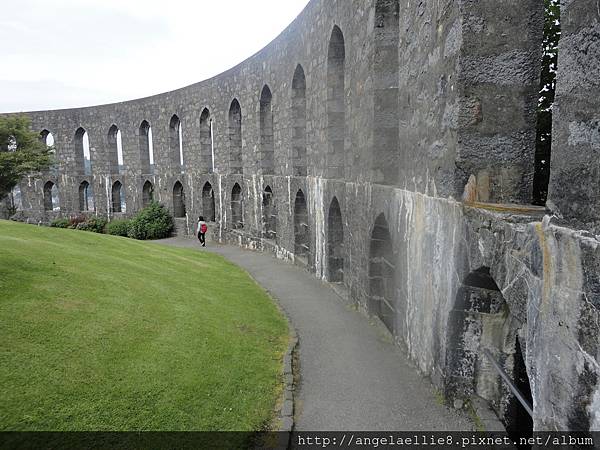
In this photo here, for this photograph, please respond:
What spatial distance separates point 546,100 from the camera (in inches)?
269

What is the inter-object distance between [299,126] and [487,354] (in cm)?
1015

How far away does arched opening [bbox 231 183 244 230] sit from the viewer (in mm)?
19703

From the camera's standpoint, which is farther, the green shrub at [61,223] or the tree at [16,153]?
the green shrub at [61,223]

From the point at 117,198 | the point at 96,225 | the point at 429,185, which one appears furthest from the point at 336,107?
the point at 117,198

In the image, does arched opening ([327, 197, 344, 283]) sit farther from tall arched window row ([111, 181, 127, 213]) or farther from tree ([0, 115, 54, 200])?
tall arched window row ([111, 181, 127, 213])

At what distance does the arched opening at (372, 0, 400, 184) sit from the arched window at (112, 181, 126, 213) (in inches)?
883

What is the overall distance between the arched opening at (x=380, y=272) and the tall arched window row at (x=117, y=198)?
22.1 m

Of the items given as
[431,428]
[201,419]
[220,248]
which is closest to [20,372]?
[201,419]

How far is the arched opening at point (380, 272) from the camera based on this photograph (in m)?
8.46

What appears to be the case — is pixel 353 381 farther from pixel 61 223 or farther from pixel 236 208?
pixel 61 223

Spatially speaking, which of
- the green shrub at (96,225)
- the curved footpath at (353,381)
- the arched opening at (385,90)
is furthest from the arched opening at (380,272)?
the green shrub at (96,225)

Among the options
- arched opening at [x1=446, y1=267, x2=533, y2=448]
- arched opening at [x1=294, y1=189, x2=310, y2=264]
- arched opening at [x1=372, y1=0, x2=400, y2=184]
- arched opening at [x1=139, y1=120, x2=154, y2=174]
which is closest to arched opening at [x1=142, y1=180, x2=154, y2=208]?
arched opening at [x1=139, y1=120, x2=154, y2=174]

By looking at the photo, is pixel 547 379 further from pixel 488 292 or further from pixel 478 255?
pixel 488 292

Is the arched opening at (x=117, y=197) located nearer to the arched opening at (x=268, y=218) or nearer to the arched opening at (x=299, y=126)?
the arched opening at (x=268, y=218)
